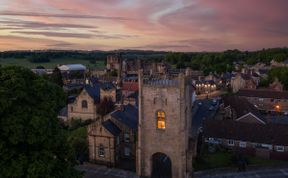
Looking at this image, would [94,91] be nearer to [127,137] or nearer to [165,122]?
[127,137]

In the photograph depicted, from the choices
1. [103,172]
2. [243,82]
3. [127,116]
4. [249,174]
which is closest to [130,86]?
[243,82]

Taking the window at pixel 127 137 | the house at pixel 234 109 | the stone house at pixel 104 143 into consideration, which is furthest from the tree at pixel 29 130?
the house at pixel 234 109

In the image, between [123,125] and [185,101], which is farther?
[123,125]

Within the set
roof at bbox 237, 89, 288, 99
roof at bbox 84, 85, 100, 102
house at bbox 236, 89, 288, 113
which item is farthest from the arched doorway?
roof at bbox 237, 89, 288, 99

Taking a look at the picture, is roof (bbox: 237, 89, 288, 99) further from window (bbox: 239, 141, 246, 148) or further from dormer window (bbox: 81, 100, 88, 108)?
dormer window (bbox: 81, 100, 88, 108)

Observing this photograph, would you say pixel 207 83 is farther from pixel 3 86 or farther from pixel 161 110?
pixel 3 86

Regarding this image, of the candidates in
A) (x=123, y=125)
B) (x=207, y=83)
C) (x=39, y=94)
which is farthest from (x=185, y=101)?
(x=207, y=83)
